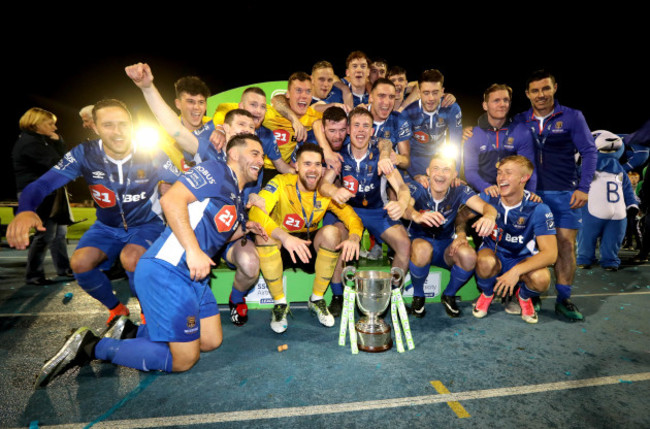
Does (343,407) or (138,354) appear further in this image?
(138,354)

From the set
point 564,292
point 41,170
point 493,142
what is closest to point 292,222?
point 493,142

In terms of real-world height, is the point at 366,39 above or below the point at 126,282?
above

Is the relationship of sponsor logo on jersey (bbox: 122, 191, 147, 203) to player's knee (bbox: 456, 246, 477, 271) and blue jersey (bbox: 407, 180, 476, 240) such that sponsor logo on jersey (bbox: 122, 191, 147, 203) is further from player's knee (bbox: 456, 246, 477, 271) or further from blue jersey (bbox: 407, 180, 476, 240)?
player's knee (bbox: 456, 246, 477, 271)

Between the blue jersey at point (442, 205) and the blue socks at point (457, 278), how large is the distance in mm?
445

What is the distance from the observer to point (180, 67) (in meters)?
10.6

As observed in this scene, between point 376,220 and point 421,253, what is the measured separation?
617 millimetres

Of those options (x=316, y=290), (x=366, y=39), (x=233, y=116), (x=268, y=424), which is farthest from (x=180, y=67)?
(x=268, y=424)

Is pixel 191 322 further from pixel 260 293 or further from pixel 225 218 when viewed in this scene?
pixel 260 293

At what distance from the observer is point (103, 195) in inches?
117

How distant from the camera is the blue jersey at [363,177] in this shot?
3598 mm

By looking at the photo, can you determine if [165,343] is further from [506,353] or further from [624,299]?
[624,299]

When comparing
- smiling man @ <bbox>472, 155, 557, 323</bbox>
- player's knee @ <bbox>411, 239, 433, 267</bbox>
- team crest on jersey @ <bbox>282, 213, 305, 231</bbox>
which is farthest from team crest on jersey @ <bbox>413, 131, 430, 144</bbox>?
team crest on jersey @ <bbox>282, 213, 305, 231</bbox>

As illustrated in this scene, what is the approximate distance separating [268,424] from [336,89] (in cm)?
421

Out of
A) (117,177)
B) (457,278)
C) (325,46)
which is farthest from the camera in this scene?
(325,46)
